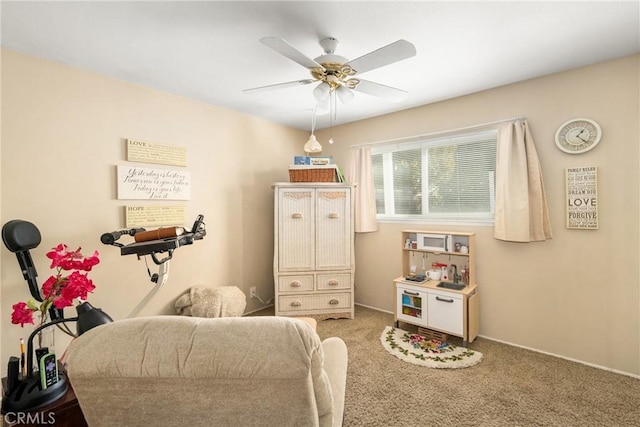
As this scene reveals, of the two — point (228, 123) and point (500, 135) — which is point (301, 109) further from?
point (500, 135)

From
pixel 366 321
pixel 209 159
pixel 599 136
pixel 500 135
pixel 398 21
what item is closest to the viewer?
pixel 398 21

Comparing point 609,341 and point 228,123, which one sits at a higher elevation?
point 228,123

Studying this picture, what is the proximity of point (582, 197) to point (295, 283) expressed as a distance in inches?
108

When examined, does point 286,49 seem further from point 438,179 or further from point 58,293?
point 438,179

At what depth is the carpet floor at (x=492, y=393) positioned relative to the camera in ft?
5.84

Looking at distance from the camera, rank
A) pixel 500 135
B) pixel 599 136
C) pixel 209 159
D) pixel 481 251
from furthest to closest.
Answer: pixel 209 159
pixel 481 251
pixel 500 135
pixel 599 136

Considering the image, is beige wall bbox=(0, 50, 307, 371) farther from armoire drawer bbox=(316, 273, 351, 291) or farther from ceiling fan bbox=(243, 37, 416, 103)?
ceiling fan bbox=(243, 37, 416, 103)

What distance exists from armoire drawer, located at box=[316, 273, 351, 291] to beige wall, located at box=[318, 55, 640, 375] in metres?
1.39

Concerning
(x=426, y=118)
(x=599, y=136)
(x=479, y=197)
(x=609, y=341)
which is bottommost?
(x=609, y=341)

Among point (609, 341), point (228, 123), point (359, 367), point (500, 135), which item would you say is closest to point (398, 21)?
point (500, 135)

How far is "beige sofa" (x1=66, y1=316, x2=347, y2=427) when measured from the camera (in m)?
0.85

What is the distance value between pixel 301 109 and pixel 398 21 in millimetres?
1736

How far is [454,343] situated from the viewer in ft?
8.91

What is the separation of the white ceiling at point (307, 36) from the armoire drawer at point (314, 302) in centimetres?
229
